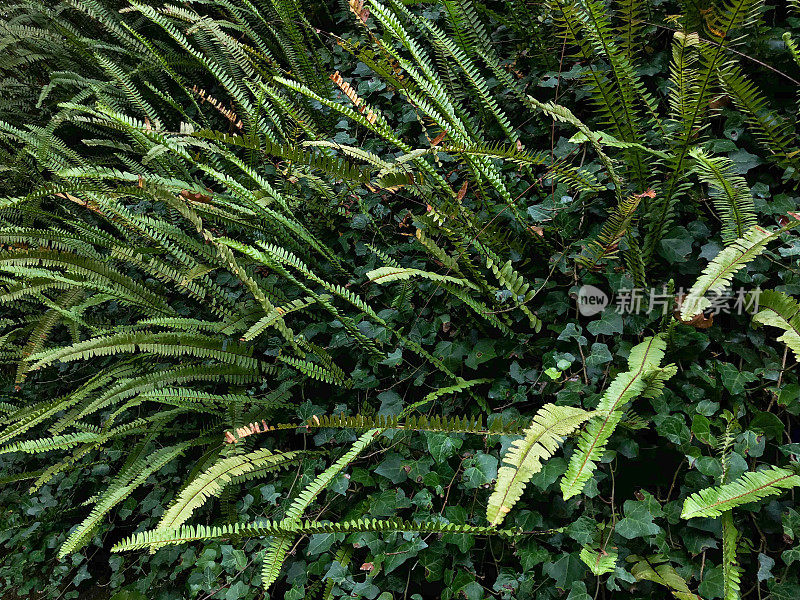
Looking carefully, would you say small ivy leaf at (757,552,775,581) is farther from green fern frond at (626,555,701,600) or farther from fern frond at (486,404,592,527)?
fern frond at (486,404,592,527)

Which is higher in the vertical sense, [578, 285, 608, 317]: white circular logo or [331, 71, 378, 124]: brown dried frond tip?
[331, 71, 378, 124]: brown dried frond tip

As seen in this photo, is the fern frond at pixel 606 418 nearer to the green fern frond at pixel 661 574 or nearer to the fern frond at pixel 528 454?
the fern frond at pixel 528 454

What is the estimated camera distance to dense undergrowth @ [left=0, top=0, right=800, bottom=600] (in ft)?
3.36

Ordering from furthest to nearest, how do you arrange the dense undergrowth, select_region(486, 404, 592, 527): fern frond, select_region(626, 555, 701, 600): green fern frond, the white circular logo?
the white circular logo → the dense undergrowth → select_region(626, 555, 701, 600): green fern frond → select_region(486, 404, 592, 527): fern frond

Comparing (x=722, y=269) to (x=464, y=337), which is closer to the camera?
(x=722, y=269)

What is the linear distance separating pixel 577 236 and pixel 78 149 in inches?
107

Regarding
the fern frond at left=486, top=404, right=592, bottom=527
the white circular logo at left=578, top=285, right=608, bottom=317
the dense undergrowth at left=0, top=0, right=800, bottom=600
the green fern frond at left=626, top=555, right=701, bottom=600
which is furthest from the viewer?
the white circular logo at left=578, top=285, right=608, bottom=317

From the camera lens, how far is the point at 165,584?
1.49m

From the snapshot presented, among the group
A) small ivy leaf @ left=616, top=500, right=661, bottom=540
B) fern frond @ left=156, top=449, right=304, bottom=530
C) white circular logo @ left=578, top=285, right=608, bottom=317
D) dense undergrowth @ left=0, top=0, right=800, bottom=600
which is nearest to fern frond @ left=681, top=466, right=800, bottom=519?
dense undergrowth @ left=0, top=0, right=800, bottom=600

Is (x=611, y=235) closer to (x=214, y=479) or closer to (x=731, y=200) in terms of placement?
(x=731, y=200)

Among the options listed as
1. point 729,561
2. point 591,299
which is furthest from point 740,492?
point 591,299

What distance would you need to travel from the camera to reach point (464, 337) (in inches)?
56.8

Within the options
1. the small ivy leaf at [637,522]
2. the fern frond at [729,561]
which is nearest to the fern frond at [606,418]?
the small ivy leaf at [637,522]

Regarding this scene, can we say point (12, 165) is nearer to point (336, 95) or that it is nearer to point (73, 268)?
point (73, 268)
